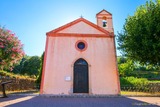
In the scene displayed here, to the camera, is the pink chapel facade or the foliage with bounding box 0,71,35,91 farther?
the foliage with bounding box 0,71,35,91

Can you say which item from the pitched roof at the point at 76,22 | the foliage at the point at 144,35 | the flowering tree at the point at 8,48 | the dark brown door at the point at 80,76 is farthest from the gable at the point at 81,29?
the flowering tree at the point at 8,48

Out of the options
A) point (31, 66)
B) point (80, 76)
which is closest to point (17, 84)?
point (80, 76)

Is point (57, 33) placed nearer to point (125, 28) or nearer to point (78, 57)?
point (78, 57)

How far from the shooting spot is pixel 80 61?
57.6ft

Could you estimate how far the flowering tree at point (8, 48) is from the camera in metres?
16.2

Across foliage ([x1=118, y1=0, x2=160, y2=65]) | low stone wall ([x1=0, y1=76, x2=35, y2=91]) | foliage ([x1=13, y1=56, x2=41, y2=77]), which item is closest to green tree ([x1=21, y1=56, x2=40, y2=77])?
foliage ([x1=13, y1=56, x2=41, y2=77])

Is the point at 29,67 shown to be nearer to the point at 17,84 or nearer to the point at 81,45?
the point at 17,84

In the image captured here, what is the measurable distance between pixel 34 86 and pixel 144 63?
1768 centimetres

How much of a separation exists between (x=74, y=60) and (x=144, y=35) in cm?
Result: 708

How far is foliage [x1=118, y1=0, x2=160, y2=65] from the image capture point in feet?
41.4

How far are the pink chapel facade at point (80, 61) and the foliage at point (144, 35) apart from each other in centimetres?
305

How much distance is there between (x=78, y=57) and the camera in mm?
17484

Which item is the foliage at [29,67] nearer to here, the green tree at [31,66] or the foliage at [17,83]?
the green tree at [31,66]

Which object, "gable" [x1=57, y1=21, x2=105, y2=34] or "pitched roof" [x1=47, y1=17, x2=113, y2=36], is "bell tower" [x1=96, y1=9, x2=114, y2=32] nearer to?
"pitched roof" [x1=47, y1=17, x2=113, y2=36]
